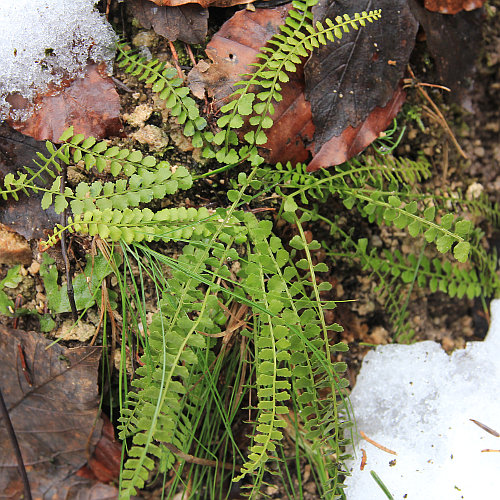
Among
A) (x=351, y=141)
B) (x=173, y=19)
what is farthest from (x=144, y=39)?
(x=351, y=141)

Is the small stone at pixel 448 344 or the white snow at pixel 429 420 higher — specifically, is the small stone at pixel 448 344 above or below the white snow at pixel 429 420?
above

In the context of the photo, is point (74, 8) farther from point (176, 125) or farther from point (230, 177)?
point (230, 177)

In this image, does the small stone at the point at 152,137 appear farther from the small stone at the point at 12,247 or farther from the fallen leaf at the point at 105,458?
the fallen leaf at the point at 105,458

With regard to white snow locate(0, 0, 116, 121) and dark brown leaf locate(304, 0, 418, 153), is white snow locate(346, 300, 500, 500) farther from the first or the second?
white snow locate(0, 0, 116, 121)

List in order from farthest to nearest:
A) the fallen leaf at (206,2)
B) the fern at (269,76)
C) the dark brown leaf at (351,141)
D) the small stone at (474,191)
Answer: the small stone at (474,191) < the dark brown leaf at (351,141) < the fallen leaf at (206,2) < the fern at (269,76)

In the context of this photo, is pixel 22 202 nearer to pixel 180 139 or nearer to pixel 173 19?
pixel 180 139

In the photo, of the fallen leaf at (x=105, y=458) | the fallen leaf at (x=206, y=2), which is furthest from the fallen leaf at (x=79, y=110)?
the fallen leaf at (x=105, y=458)

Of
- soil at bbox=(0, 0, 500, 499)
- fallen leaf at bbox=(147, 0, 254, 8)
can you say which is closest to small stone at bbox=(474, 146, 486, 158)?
soil at bbox=(0, 0, 500, 499)
